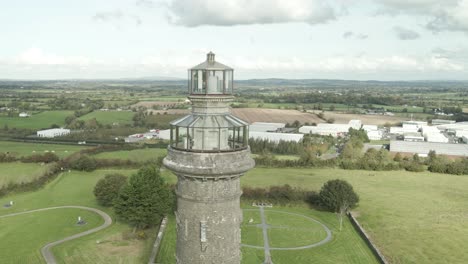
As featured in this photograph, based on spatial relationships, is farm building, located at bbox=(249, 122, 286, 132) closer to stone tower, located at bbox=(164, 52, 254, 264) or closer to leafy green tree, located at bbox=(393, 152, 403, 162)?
leafy green tree, located at bbox=(393, 152, 403, 162)

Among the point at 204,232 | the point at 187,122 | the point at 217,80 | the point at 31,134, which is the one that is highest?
the point at 217,80

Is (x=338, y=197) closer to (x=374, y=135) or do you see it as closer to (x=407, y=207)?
(x=407, y=207)

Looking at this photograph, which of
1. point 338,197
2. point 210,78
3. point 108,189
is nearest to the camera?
point 210,78

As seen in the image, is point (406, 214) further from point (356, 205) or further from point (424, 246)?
point (424, 246)

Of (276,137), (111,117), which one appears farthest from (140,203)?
(111,117)

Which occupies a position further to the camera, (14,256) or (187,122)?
(14,256)

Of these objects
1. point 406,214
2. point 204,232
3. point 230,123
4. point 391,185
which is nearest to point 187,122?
point 230,123

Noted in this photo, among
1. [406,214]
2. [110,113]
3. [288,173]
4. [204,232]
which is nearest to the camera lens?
[204,232]

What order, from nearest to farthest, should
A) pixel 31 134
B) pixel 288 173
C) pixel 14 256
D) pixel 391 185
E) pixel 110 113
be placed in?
pixel 14 256 → pixel 391 185 → pixel 288 173 → pixel 31 134 → pixel 110 113
